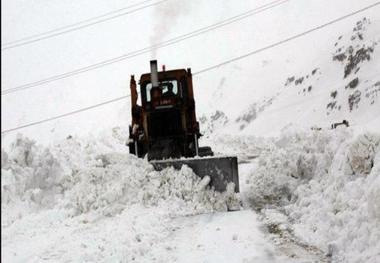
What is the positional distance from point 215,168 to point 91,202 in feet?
8.80

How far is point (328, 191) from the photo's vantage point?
7.40 metres

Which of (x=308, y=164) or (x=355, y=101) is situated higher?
(x=355, y=101)

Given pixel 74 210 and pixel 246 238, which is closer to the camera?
pixel 246 238

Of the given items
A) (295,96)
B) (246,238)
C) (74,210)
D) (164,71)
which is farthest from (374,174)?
(295,96)

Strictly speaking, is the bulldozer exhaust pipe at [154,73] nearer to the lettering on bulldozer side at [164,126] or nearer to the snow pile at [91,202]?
the lettering on bulldozer side at [164,126]

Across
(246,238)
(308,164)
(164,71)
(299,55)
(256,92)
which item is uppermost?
(299,55)

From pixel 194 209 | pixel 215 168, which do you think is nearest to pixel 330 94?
pixel 215 168

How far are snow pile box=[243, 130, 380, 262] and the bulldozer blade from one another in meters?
0.79

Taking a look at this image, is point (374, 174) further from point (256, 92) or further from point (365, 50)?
point (256, 92)

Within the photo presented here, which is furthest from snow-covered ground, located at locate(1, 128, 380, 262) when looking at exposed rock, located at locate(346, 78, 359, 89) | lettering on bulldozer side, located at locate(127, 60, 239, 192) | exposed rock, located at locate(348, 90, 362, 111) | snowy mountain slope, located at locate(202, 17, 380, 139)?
exposed rock, located at locate(346, 78, 359, 89)

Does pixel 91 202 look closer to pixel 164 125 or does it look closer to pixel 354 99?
pixel 164 125

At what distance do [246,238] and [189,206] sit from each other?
9.13 ft

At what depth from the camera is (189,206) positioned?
9320 mm

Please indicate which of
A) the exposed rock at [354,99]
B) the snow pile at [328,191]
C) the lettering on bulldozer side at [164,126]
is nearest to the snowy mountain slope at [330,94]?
the exposed rock at [354,99]
